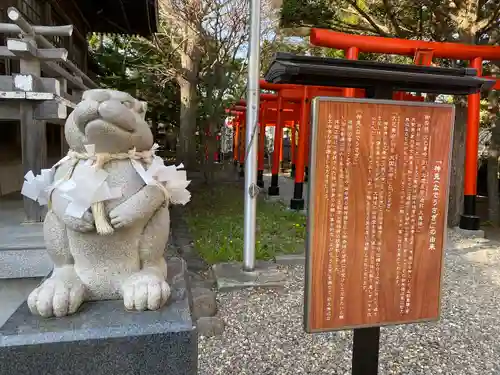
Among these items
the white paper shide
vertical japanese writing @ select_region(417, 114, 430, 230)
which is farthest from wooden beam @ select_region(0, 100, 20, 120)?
vertical japanese writing @ select_region(417, 114, 430, 230)

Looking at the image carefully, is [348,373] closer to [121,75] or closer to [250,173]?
[250,173]

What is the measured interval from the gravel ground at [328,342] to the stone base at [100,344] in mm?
1199

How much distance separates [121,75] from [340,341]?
37.2ft

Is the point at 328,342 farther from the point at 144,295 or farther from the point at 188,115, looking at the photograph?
the point at 188,115

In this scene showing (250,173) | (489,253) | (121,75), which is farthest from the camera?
(121,75)

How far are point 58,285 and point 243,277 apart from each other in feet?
8.80

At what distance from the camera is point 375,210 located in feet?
6.55

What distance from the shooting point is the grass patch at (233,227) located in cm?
528

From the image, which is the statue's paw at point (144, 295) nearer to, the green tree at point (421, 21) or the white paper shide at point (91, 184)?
the white paper shide at point (91, 184)

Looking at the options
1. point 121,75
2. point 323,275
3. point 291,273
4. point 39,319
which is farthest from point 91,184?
point 121,75

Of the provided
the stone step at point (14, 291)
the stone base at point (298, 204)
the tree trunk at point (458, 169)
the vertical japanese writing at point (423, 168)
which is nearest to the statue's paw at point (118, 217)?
the vertical japanese writing at point (423, 168)

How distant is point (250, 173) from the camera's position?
4.24m

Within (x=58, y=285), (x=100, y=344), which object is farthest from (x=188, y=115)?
(x=100, y=344)

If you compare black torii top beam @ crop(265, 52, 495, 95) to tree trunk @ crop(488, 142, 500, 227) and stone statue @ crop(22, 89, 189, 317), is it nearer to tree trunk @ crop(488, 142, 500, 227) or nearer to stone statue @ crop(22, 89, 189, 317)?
stone statue @ crop(22, 89, 189, 317)
